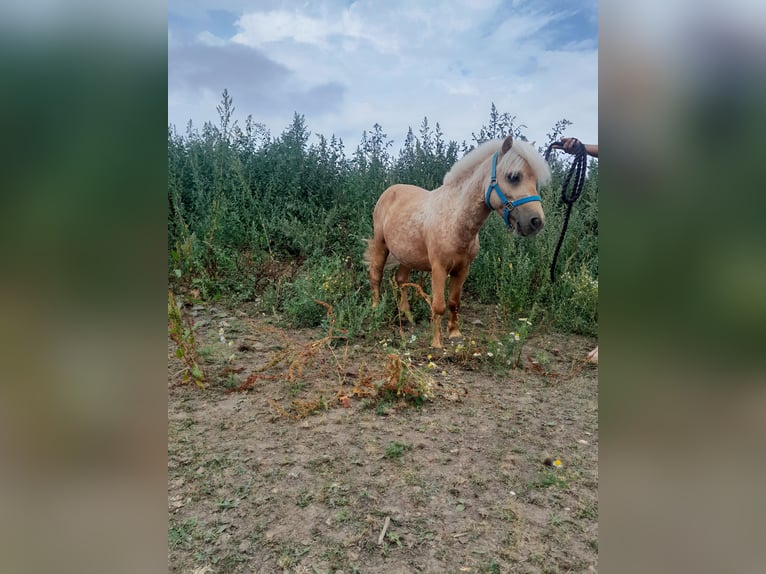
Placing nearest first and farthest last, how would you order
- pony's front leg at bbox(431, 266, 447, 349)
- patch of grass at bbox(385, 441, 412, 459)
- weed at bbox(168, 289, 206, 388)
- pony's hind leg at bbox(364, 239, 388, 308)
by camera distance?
patch of grass at bbox(385, 441, 412, 459), weed at bbox(168, 289, 206, 388), pony's front leg at bbox(431, 266, 447, 349), pony's hind leg at bbox(364, 239, 388, 308)

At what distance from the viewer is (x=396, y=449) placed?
5.78 feet

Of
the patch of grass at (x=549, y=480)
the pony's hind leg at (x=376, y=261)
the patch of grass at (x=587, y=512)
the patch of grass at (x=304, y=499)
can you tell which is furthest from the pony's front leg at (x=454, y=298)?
the patch of grass at (x=304, y=499)

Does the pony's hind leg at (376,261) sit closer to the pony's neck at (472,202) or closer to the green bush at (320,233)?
the green bush at (320,233)

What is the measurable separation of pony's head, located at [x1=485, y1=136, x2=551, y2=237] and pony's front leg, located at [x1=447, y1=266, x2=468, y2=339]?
2.54 feet

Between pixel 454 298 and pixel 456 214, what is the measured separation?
75cm

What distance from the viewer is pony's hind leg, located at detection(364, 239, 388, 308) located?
4.11m

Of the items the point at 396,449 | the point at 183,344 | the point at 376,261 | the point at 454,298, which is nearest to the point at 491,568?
the point at 396,449

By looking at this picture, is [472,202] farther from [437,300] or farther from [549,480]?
[549,480]

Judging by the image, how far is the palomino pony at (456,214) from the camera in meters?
2.65

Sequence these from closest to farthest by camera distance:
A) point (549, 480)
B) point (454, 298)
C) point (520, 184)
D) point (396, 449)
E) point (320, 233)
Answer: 1. point (549, 480)
2. point (396, 449)
3. point (520, 184)
4. point (454, 298)
5. point (320, 233)

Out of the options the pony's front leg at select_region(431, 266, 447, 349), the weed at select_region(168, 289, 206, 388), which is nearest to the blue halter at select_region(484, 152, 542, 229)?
the pony's front leg at select_region(431, 266, 447, 349)

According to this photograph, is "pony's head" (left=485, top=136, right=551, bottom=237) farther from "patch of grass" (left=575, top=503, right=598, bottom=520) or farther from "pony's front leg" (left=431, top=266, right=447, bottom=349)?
"patch of grass" (left=575, top=503, right=598, bottom=520)
